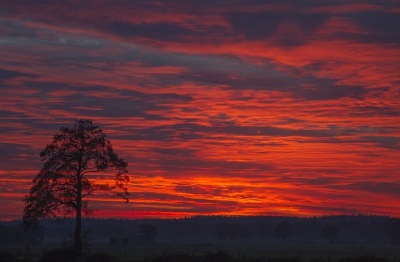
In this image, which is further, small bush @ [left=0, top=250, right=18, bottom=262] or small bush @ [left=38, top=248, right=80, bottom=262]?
small bush @ [left=38, top=248, right=80, bottom=262]

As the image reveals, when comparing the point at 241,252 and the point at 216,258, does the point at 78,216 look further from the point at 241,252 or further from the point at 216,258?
the point at 241,252

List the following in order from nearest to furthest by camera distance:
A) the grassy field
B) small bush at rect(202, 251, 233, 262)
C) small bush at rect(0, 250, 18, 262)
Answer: small bush at rect(202, 251, 233, 262) < small bush at rect(0, 250, 18, 262) < the grassy field

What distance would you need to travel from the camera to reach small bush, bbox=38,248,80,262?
52125 mm

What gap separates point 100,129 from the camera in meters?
63.3

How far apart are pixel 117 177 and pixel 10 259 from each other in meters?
A: 16.7

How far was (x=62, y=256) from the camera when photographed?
52.7 meters

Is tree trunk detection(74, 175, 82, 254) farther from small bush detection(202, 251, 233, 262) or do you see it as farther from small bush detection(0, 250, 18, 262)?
small bush detection(202, 251, 233, 262)

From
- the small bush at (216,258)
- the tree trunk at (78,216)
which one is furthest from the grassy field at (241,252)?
the tree trunk at (78,216)

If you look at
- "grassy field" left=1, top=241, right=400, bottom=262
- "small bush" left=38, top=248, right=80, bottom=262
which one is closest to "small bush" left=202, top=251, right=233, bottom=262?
"grassy field" left=1, top=241, right=400, bottom=262

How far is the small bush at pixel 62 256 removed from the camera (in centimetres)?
5212

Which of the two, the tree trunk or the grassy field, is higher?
the tree trunk

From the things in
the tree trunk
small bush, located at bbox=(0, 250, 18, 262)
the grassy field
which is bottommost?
the grassy field

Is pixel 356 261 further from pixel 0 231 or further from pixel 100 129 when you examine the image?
pixel 0 231

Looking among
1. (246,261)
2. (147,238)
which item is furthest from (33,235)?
(246,261)
